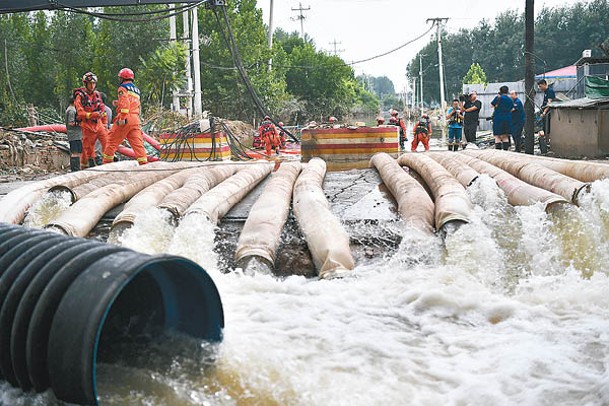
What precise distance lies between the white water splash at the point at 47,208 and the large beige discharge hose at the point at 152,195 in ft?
2.80

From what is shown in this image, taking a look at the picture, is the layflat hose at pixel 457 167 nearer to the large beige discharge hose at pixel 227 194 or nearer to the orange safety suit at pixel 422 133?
the large beige discharge hose at pixel 227 194

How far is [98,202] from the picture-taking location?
287 inches

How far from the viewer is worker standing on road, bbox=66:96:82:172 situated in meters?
12.0

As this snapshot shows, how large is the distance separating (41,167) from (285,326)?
13.5 metres

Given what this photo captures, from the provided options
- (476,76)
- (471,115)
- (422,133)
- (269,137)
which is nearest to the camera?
(471,115)

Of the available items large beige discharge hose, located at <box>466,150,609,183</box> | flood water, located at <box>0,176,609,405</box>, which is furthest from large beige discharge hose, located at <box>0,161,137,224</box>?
large beige discharge hose, located at <box>466,150,609,183</box>

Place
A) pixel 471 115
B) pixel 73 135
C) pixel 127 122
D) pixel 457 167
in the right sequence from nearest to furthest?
1. pixel 457 167
2. pixel 127 122
3. pixel 73 135
4. pixel 471 115

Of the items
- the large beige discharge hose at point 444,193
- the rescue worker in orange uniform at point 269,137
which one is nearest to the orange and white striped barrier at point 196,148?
the rescue worker in orange uniform at point 269,137

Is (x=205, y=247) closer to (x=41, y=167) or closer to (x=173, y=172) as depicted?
(x=173, y=172)

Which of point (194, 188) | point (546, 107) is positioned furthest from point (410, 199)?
point (546, 107)

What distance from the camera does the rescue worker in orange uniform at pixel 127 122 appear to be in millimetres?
9797

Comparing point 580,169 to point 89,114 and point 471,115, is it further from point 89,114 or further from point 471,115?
point 471,115

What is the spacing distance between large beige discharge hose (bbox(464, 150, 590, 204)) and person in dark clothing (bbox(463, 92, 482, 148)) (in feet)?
21.0

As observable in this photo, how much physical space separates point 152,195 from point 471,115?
33.6 feet
